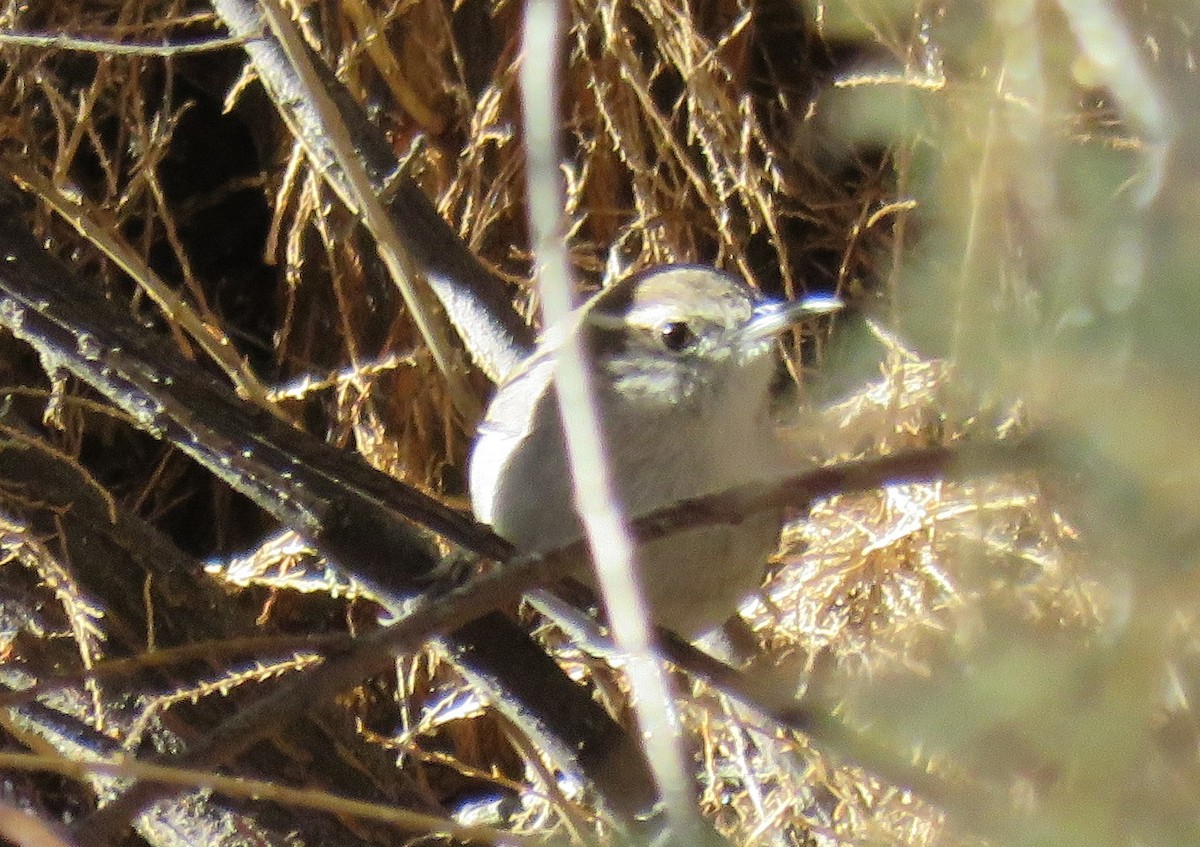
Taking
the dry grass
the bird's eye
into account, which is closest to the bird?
the bird's eye

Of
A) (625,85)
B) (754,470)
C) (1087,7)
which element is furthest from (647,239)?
(1087,7)

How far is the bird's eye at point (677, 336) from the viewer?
2.85 metres

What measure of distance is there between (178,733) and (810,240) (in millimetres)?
1909

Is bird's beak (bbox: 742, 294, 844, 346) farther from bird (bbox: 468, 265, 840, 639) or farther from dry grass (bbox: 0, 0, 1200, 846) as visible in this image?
dry grass (bbox: 0, 0, 1200, 846)

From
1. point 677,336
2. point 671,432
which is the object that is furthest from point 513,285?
point 671,432

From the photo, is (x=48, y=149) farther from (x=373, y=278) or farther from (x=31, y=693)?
(x=31, y=693)

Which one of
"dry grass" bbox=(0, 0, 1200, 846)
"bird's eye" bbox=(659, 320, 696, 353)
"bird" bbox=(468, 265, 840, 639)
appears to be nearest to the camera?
"dry grass" bbox=(0, 0, 1200, 846)

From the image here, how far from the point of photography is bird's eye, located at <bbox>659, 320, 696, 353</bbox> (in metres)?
2.85

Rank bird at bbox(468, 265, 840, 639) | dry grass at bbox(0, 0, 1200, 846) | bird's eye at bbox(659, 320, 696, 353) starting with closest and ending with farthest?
dry grass at bbox(0, 0, 1200, 846) → bird at bbox(468, 265, 840, 639) → bird's eye at bbox(659, 320, 696, 353)

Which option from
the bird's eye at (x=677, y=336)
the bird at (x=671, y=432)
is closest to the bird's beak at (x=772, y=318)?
the bird at (x=671, y=432)

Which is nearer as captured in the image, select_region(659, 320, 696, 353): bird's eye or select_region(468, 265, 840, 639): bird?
select_region(468, 265, 840, 639): bird

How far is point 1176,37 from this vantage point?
45.7 inches

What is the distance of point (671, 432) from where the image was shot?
A: 2.77 meters

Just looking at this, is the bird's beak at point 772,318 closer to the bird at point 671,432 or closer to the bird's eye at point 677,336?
the bird at point 671,432
